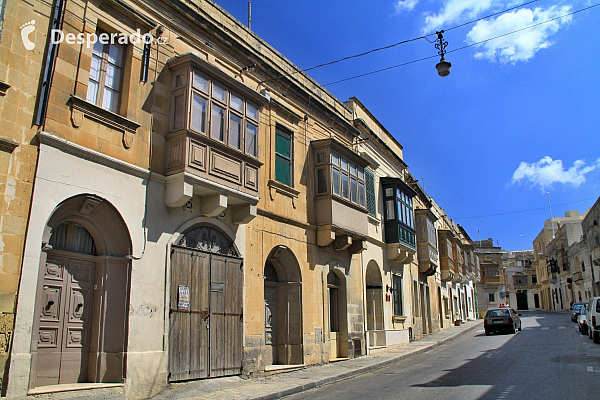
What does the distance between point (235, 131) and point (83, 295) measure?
16.7ft

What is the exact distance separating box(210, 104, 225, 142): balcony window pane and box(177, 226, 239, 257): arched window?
2.20 m

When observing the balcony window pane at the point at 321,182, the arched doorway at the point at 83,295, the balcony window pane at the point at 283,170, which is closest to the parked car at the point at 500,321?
the balcony window pane at the point at 321,182

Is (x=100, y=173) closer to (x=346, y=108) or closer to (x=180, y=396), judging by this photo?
(x=180, y=396)

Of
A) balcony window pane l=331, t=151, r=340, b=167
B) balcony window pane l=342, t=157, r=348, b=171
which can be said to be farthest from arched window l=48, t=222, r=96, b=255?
balcony window pane l=342, t=157, r=348, b=171

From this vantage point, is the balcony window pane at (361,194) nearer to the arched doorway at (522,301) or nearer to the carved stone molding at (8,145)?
the carved stone molding at (8,145)

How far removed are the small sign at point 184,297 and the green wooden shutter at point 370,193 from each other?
36.3ft

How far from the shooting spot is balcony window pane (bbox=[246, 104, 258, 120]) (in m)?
12.1

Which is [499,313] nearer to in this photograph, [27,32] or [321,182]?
[321,182]

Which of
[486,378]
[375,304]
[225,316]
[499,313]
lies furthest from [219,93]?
[499,313]

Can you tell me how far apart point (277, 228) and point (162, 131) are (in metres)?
4.78

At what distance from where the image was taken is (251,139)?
39.8 feet

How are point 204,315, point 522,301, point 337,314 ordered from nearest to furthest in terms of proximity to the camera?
1. point 204,315
2. point 337,314
3. point 522,301

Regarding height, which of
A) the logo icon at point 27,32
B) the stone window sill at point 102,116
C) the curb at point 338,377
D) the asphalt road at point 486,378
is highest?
the logo icon at point 27,32

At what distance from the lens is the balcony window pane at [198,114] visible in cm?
1041
